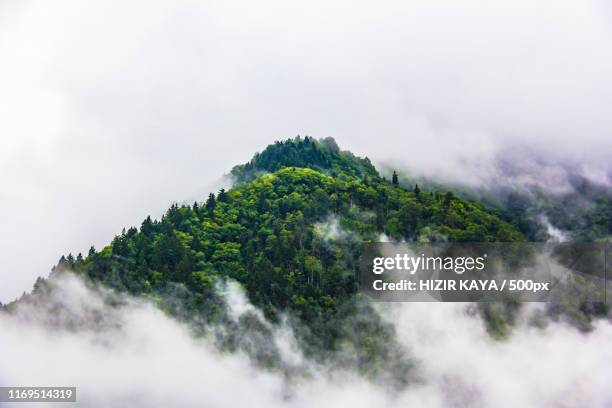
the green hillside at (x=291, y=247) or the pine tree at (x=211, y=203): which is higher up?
the pine tree at (x=211, y=203)

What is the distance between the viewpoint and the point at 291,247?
172375 mm

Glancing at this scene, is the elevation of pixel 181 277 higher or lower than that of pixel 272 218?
lower

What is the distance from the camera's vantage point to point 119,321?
162125 millimetres

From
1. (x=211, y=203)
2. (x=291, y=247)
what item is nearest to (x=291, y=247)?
(x=291, y=247)

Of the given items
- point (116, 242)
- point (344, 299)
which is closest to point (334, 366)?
point (344, 299)

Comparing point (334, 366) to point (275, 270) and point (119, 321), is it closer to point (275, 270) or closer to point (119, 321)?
point (275, 270)

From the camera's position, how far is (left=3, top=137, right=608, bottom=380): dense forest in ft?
533

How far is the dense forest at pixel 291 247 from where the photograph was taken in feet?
533

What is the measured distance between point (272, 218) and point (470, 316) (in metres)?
36.8

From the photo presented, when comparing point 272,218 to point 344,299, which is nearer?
point 344,299

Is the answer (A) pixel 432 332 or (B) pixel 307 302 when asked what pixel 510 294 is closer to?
(A) pixel 432 332

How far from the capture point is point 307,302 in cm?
16338

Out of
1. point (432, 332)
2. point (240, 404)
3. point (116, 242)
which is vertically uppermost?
point (116, 242)

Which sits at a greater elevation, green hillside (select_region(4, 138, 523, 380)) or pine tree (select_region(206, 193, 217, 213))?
pine tree (select_region(206, 193, 217, 213))
